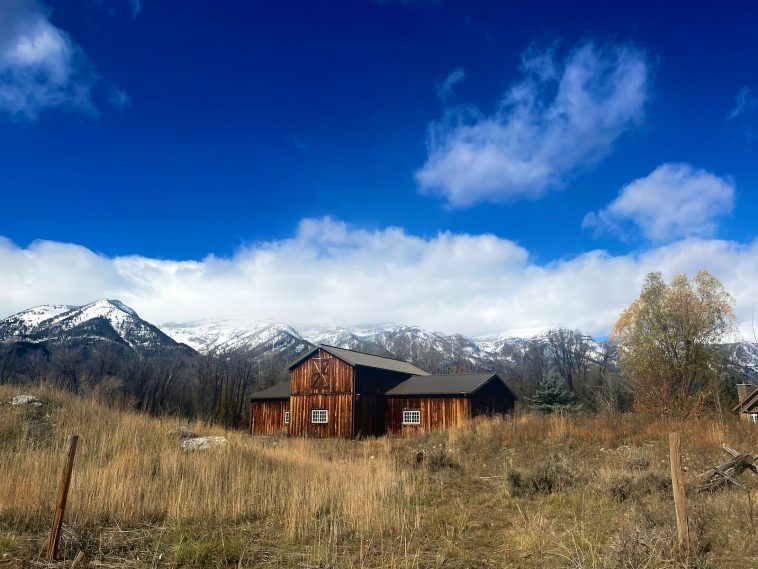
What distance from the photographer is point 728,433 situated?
1599 centimetres

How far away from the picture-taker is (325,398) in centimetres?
3419

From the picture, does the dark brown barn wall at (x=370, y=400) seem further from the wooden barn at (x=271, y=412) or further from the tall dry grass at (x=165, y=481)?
the tall dry grass at (x=165, y=481)

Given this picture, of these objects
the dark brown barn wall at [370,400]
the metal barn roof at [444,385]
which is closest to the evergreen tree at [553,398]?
the metal barn roof at [444,385]

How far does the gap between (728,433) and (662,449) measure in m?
2.45

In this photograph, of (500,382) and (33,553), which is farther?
(500,382)

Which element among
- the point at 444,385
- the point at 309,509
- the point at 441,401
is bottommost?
the point at 309,509

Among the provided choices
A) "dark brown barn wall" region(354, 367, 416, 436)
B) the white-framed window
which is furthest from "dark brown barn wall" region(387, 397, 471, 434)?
"dark brown barn wall" region(354, 367, 416, 436)

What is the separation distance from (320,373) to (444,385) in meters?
9.03

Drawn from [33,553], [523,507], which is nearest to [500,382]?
[523,507]

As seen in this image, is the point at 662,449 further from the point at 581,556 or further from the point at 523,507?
the point at 581,556

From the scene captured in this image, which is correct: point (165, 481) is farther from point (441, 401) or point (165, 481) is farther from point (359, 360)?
point (359, 360)

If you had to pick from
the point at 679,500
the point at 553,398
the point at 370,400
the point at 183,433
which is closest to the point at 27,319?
the point at 370,400

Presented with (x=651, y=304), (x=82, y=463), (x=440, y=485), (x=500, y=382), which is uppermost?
(x=651, y=304)

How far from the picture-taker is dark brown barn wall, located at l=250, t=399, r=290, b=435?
3728cm
